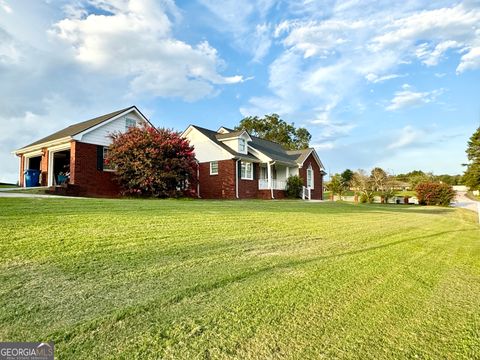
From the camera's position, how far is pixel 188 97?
25500 millimetres

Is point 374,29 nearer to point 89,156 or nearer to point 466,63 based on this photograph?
point 466,63

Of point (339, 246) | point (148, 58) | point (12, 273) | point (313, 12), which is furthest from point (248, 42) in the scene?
point (12, 273)

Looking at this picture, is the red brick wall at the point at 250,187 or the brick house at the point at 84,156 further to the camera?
the red brick wall at the point at 250,187

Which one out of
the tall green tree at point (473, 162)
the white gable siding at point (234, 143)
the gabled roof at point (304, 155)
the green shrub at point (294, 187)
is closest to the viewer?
the white gable siding at point (234, 143)

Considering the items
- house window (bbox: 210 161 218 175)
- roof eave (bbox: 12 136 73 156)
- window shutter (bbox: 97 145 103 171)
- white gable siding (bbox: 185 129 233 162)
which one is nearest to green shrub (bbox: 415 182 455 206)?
white gable siding (bbox: 185 129 233 162)

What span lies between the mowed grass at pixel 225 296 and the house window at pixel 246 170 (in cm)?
1791

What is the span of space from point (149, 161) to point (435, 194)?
79.6 feet

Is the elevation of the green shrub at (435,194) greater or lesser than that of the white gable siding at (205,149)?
lesser

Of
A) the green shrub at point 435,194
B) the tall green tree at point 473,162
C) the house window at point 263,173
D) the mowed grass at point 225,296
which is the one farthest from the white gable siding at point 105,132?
the tall green tree at point 473,162

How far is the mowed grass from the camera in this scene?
6.66 ft

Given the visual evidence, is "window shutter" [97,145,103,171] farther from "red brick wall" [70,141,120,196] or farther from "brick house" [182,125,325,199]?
"brick house" [182,125,325,199]

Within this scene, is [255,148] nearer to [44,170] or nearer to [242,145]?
[242,145]

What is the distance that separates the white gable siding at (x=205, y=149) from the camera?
23.0 metres

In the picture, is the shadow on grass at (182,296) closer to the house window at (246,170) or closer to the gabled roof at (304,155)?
the house window at (246,170)
